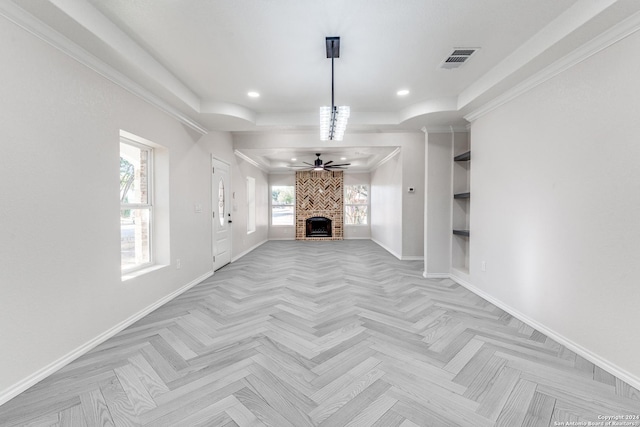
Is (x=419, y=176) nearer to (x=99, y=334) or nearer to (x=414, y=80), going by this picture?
(x=414, y=80)

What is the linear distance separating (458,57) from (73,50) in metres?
3.40

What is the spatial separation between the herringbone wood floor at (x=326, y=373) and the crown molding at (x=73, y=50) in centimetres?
244

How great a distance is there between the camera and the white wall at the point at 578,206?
179cm

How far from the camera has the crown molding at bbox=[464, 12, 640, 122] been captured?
177cm

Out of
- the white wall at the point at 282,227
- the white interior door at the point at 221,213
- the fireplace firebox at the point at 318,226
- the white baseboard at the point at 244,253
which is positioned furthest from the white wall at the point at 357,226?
the white interior door at the point at 221,213

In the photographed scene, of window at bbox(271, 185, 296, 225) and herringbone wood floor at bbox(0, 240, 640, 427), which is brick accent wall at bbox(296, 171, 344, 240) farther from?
herringbone wood floor at bbox(0, 240, 640, 427)

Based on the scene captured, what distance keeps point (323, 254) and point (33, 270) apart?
201 inches

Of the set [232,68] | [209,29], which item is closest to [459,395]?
[209,29]

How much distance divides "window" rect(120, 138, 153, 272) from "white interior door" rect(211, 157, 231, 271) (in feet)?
4.62

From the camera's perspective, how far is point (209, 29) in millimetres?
2121

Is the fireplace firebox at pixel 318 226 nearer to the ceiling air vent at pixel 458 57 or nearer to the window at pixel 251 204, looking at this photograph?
the window at pixel 251 204

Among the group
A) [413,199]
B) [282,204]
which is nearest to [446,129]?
[413,199]

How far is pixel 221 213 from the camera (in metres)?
5.11

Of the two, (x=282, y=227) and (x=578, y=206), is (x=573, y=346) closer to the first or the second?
(x=578, y=206)
